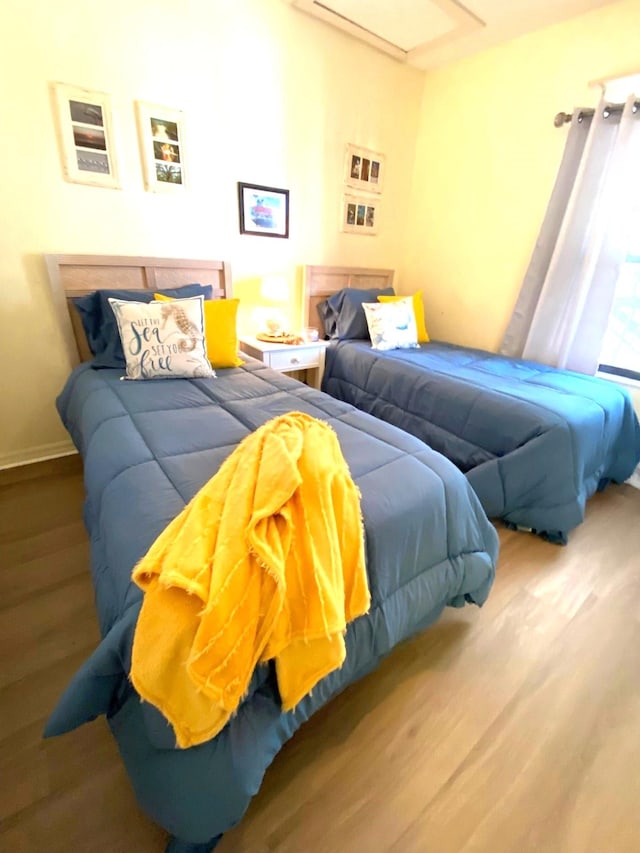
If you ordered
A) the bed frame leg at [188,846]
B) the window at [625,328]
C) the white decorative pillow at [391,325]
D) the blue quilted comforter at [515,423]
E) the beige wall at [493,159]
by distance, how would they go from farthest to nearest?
the white decorative pillow at [391,325]
the window at [625,328]
the beige wall at [493,159]
the blue quilted comforter at [515,423]
the bed frame leg at [188,846]

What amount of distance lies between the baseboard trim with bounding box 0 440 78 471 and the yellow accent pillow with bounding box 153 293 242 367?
1108 millimetres

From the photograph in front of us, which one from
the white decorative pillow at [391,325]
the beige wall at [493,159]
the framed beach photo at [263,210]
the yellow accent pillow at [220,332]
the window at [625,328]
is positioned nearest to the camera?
the yellow accent pillow at [220,332]

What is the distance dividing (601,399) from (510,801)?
1824 mm

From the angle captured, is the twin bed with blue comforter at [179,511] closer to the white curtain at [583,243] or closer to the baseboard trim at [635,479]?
the baseboard trim at [635,479]

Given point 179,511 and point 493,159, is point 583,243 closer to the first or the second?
point 493,159

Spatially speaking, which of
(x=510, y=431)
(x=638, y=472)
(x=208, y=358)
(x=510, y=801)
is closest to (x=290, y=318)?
(x=208, y=358)

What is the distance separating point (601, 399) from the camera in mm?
2080

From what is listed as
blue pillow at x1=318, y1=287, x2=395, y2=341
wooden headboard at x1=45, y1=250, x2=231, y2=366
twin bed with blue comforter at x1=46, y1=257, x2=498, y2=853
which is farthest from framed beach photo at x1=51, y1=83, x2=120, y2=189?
blue pillow at x1=318, y1=287, x2=395, y2=341

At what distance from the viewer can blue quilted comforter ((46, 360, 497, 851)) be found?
78 cm

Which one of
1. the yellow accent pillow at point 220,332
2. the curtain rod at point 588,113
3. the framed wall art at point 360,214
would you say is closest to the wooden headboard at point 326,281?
the framed wall art at point 360,214

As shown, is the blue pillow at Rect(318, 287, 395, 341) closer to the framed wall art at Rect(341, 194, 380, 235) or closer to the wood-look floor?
the framed wall art at Rect(341, 194, 380, 235)

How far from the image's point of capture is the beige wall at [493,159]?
7.86 feet

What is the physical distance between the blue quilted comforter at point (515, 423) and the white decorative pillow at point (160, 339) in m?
1.18

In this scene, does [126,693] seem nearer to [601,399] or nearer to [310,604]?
[310,604]
